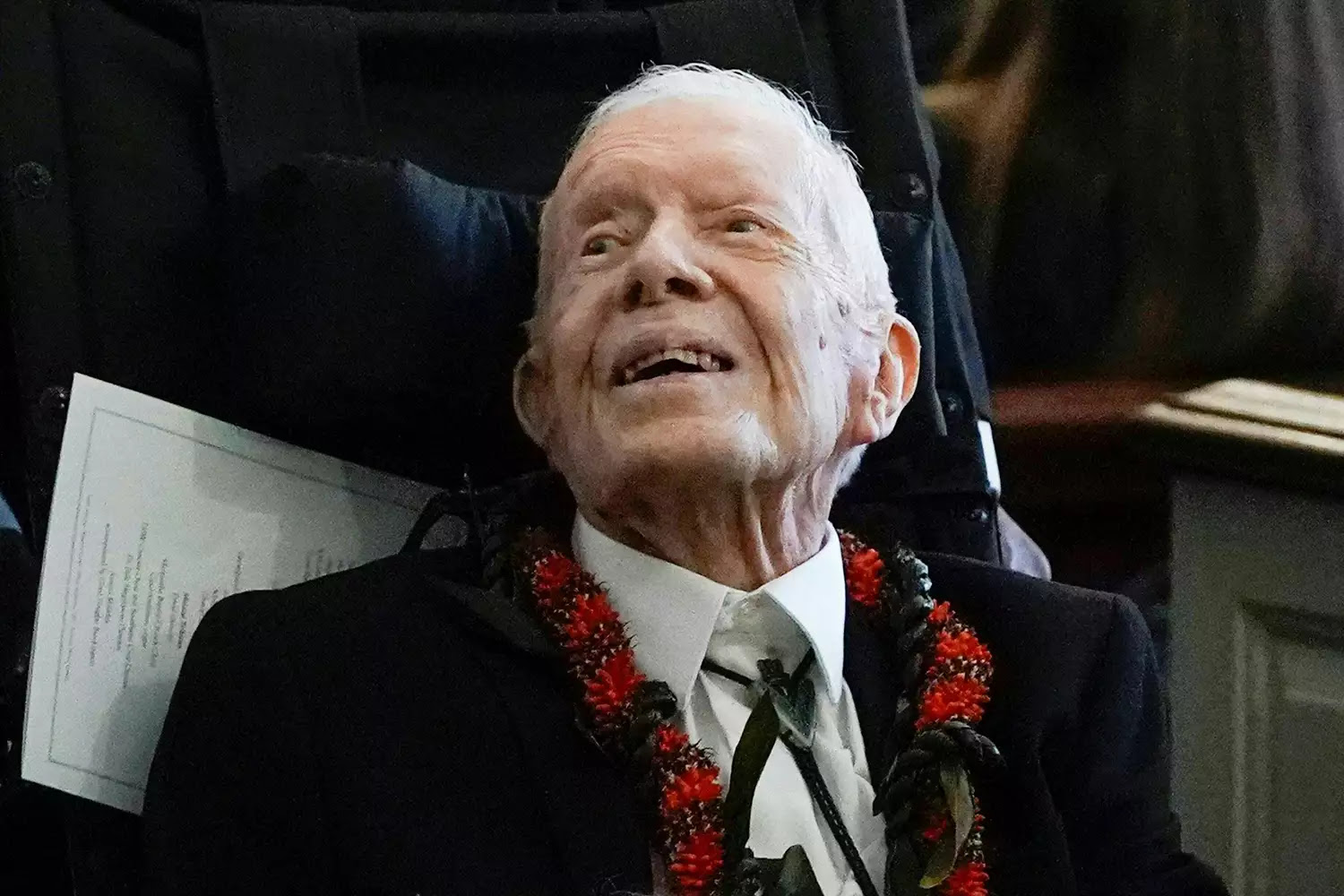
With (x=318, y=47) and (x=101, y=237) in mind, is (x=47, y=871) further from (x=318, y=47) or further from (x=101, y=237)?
(x=318, y=47)

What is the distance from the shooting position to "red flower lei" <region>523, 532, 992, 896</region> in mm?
1073

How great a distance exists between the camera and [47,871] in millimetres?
1268

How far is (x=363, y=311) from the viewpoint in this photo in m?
1.27

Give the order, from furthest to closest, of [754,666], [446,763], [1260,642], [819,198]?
[1260,642] → [819,198] → [754,666] → [446,763]

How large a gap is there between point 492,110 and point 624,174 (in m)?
0.32

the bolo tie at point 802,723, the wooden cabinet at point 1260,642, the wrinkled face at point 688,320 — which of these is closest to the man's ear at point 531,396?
the wrinkled face at point 688,320

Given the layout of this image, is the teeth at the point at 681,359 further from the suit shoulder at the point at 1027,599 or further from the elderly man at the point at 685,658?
the suit shoulder at the point at 1027,599

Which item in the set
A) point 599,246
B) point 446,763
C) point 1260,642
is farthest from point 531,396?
point 1260,642

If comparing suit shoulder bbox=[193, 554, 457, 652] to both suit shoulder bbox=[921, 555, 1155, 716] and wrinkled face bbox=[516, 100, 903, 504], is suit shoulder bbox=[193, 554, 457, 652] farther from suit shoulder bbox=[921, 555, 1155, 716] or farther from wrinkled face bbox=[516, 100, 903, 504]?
suit shoulder bbox=[921, 555, 1155, 716]

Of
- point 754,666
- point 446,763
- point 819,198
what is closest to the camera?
point 446,763

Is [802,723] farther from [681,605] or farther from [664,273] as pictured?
[664,273]

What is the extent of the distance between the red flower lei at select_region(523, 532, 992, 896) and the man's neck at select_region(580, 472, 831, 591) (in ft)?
0.19

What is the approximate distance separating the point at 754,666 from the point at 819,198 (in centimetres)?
41

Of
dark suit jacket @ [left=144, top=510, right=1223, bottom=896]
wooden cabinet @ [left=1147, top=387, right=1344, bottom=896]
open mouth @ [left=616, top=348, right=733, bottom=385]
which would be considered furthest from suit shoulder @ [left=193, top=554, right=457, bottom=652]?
wooden cabinet @ [left=1147, top=387, right=1344, bottom=896]
